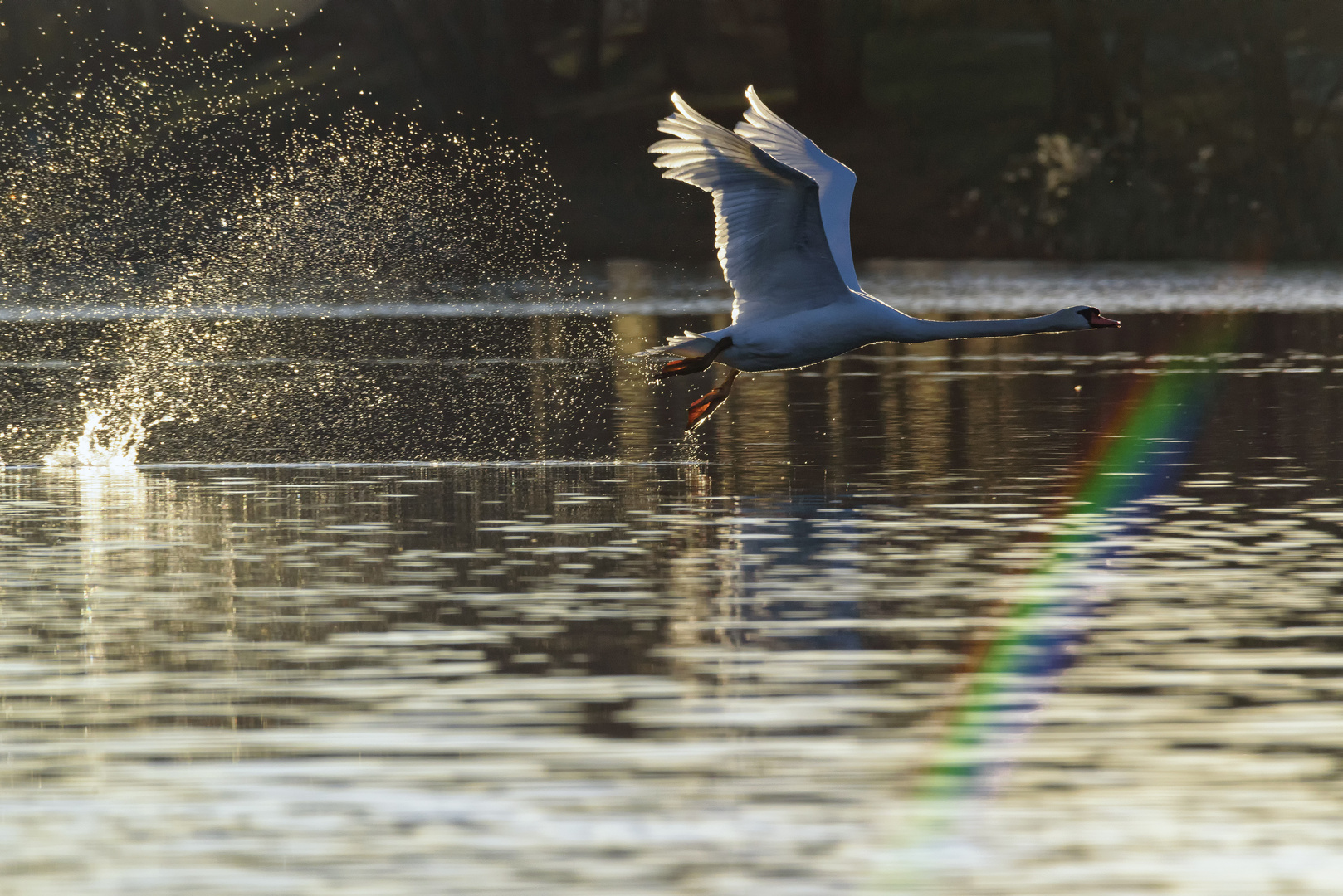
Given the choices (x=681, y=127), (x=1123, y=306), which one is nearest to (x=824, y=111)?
(x=1123, y=306)

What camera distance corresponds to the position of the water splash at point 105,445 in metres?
19.0

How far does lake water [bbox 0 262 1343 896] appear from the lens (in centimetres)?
788

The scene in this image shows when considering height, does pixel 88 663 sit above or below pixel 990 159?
below

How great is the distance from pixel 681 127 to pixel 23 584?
465cm

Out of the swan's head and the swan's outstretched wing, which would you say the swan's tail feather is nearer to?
the swan's outstretched wing

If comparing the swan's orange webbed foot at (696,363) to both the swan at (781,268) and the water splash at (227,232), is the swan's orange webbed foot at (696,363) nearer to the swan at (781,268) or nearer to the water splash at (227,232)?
the swan at (781,268)

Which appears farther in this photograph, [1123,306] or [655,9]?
[655,9]

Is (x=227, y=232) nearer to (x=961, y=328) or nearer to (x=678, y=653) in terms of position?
(x=961, y=328)

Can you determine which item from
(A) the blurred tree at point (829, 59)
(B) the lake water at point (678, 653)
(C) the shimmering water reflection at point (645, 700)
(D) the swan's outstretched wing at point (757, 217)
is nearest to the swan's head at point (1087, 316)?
(B) the lake water at point (678, 653)

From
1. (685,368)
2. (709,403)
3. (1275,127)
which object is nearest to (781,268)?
(685,368)

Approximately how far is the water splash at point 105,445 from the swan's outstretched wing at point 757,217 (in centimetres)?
464

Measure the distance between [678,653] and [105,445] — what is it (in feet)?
33.6

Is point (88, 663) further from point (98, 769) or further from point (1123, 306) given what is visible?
point (1123, 306)

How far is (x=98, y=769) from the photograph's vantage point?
891 cm
